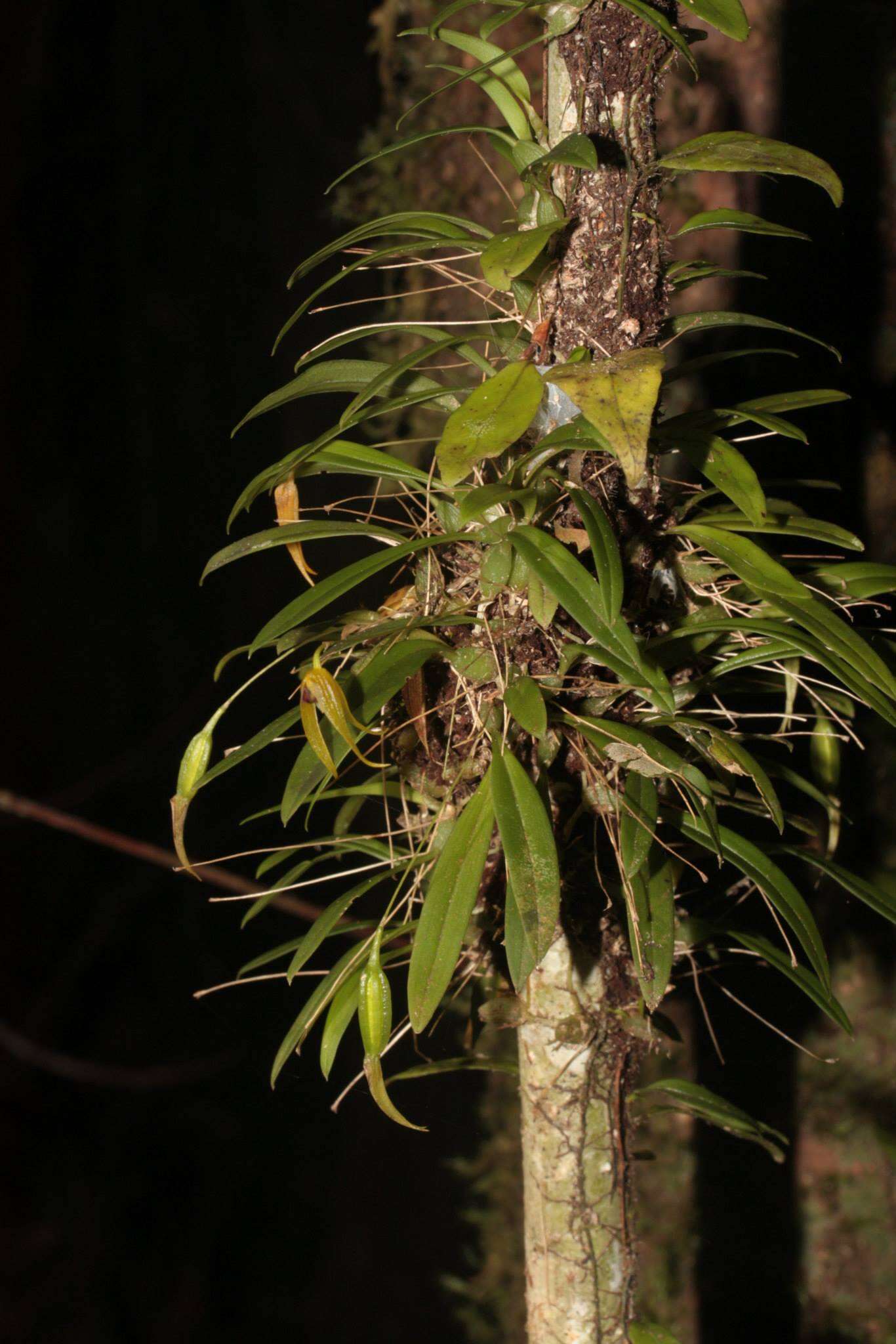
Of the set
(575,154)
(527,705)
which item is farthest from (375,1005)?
(575,154)

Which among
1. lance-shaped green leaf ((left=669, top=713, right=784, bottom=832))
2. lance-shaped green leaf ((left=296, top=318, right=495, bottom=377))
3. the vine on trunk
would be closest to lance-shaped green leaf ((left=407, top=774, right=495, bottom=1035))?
the vine on trunk

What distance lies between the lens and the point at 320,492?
4.82ft

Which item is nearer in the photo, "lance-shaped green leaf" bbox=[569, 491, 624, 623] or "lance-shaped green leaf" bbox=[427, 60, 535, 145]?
"lance-shaped green leaf" bbox=[569, 491, 624, 623]

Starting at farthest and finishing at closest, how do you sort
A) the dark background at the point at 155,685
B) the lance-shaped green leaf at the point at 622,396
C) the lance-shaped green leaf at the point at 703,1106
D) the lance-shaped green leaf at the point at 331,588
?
the dark background at the point at 155,685 → the lance-shaped green leaf at the point at 703,1106 → the lance-shaped green leaf at the point at 331,588 → the lance-shaped green leaf at the point at 622,396

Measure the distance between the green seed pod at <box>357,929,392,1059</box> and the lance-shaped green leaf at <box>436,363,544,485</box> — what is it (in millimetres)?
227

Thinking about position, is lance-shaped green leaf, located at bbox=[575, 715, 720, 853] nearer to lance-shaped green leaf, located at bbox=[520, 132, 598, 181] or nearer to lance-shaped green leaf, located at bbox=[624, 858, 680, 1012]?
lance-shaped green leaf, located at bbox=[624, 858, 680, 1012]

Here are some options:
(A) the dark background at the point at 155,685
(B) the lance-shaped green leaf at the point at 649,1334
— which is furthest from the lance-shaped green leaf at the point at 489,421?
(A) the dark background at the point at 155,685

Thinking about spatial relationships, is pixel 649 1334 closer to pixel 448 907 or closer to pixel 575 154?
pixel 448 907

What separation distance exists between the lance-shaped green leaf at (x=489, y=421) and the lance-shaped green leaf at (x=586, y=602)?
48 millimetres

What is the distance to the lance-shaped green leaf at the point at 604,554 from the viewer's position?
0.42 metres

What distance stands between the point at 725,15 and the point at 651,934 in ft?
1.33

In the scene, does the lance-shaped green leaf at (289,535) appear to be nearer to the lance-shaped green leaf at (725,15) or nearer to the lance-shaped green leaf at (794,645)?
the lance-shaped green leaf at (794,645)

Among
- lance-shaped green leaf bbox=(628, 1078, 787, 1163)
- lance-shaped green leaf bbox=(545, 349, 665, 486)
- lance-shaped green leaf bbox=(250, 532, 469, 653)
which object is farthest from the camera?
lance-shaped green leaf bbox=(628, 1078, 787, 1163)

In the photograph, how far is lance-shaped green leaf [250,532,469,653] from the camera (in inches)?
19.3
